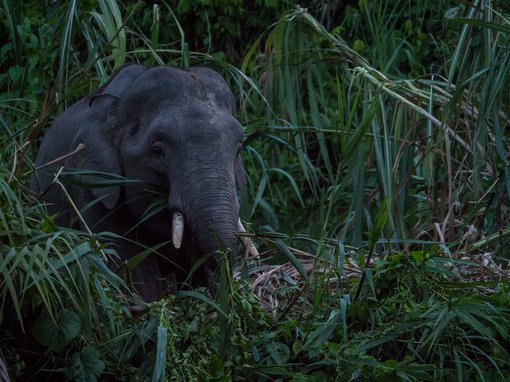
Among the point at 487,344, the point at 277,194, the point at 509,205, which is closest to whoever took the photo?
the point at 487,344

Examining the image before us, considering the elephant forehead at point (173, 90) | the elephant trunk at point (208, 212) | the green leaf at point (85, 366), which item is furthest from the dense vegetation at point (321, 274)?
the elephant forehead at point (173, 90)

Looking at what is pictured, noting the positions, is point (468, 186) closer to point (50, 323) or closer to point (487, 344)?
point (487, 344)

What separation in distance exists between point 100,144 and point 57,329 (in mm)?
1541

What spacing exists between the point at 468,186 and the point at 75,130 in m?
1.75

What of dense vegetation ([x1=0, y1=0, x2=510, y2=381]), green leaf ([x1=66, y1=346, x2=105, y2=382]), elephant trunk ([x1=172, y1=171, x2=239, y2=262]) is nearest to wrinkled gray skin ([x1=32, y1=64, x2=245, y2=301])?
elephant trunk ([x1=172, y1=171, x2=239, y2=262])

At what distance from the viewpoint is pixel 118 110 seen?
5.62 metres

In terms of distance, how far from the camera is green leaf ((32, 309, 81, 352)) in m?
4.17

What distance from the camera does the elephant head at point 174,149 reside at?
5191mm

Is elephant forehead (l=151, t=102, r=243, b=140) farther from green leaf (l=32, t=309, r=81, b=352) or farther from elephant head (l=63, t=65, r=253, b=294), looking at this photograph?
green leaf (l=32, t=309, r=81, b=352)

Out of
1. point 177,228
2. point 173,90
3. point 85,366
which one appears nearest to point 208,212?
point 177,228

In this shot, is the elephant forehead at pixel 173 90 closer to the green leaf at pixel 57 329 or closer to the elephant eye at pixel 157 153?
the elephant eye at pixel 157 153

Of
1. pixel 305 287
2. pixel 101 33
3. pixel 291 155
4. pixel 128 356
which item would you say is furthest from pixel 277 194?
pixel 128 356

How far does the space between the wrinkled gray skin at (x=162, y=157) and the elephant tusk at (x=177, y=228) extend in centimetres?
3

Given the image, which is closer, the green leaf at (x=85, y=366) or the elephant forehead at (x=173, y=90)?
the green leaf at (x=85, y=366)
